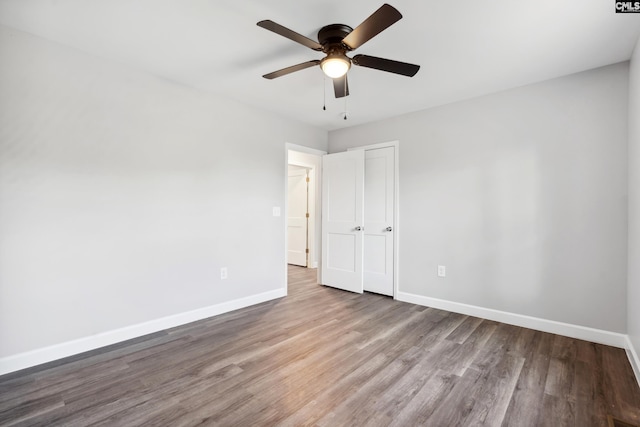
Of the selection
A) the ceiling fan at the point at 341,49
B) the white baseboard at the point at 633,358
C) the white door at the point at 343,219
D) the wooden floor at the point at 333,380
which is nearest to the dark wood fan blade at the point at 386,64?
the ceiling fan at the point at 341,49

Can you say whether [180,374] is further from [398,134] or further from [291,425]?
[398,134]

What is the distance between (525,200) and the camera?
116 inches

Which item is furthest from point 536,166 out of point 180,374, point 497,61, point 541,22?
point 180,374

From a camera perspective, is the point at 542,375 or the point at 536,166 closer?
the point at 542,375

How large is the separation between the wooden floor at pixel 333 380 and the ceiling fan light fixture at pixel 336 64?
7.12 ft

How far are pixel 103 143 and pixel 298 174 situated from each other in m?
4.16

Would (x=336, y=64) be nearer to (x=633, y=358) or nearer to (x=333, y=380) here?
(x=333, y=380)

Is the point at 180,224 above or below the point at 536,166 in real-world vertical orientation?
below

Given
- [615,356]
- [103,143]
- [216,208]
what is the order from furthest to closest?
1. [216,208]
2. [103,143]
3. [615,356]

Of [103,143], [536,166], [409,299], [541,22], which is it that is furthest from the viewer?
[409,299]

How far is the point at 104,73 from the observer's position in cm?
251

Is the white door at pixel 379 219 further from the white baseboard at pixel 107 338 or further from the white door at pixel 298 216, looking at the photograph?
the white door at pixel 298 216

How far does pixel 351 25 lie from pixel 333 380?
246cm

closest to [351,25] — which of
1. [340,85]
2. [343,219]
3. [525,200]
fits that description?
[340,85]
